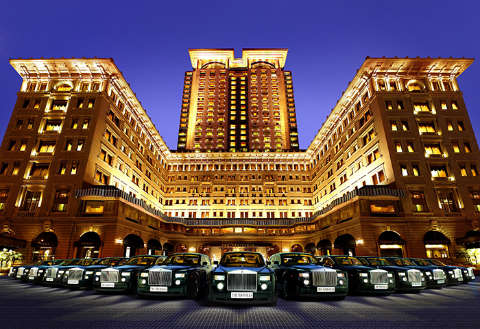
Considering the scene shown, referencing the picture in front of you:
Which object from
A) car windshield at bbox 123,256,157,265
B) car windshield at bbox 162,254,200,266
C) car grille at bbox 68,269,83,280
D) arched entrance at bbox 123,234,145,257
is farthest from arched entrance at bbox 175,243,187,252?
car windshield at bbox 162,254,200,266

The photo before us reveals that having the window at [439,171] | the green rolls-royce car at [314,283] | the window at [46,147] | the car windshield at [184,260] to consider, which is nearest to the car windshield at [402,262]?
the green rolls-royce car at [314,283]

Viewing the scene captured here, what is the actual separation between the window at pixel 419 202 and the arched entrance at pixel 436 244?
295cm

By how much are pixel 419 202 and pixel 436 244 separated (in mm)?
5174

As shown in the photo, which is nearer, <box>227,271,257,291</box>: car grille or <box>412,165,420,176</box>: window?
<box>227,271,257,291</box>: car grille

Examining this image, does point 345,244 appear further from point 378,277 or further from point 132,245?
point 132,245

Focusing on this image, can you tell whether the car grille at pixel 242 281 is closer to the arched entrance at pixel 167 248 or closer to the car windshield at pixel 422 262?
the car windshield at pixel 422 262

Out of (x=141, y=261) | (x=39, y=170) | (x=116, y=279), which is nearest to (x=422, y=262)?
(x=141, y=261)

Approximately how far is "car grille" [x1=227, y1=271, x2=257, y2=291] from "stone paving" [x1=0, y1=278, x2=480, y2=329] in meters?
0.63

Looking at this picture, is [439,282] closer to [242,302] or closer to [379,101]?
[242,302]

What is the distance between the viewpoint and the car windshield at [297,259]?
35.5 feet

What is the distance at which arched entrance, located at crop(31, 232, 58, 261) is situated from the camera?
30756 mm

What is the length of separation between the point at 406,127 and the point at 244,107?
75.0 metres

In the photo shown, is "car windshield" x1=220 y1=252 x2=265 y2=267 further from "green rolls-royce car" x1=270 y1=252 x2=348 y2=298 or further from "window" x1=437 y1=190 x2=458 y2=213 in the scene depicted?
"window" x1=437 y1=190 x2=458 y2=213

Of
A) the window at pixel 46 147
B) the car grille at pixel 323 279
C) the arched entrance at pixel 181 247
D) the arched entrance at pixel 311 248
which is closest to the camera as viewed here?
the car grille at pixel 323 279
